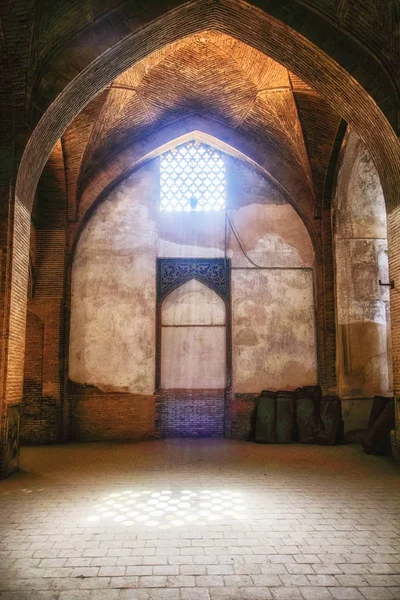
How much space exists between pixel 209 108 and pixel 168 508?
30.4 feet

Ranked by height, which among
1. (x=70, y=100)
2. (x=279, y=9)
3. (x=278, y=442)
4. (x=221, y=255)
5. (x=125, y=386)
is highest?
(x=279, y=9)

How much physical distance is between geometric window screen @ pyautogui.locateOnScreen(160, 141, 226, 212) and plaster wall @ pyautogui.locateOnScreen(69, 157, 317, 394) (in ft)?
0.78

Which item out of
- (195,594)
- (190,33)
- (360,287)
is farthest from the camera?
(360,287)

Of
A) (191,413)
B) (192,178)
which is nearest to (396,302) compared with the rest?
(191,413)

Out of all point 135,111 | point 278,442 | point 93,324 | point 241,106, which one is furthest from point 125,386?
point 241,106

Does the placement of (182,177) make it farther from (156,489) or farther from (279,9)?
(156,489)

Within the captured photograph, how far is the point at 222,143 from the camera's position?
12000 mm

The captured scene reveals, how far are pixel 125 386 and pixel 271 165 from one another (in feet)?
21.2

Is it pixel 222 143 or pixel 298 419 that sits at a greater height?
pixel 222 143

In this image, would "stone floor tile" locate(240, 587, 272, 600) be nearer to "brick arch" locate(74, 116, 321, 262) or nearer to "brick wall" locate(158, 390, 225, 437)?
"brick wall" locate(158, 390, 225, 437)

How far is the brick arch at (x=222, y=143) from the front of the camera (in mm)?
11688

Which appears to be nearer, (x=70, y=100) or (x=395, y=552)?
(x=395, y=552)

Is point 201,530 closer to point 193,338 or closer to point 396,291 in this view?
point 396,291

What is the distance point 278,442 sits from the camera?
10625 millimetres
